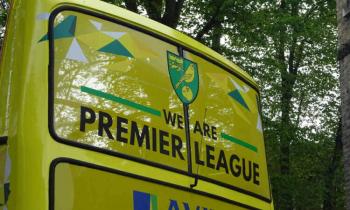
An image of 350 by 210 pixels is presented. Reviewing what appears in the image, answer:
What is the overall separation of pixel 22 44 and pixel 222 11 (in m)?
11.5

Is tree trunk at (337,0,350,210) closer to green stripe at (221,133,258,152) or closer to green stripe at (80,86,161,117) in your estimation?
green stripe at (221,133,258,152)

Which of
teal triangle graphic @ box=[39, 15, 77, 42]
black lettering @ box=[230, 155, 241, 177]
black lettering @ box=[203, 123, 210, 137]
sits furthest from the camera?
black lettering @ box=[230, 155, 241, 177]

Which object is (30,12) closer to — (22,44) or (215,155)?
(22,44)

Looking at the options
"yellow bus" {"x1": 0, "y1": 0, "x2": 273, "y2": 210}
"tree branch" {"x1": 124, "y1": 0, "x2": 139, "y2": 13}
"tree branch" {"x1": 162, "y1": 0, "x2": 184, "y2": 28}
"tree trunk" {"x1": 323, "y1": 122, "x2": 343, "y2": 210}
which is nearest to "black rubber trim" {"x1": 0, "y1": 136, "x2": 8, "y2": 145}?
"yellow bus" {"x1": 0, "y1": 0, "x2": 273, "y2": 210}

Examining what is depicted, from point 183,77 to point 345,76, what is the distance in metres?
6.03

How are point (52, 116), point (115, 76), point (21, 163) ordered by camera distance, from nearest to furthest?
1. point (21, 163)
2. point (52, 116)
3. point (115, 76)

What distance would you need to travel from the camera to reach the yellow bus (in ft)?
10.2

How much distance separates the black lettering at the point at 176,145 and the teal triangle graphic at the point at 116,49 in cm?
62

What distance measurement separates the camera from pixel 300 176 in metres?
21.5

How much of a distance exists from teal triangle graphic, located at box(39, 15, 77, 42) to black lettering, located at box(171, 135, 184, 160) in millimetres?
969

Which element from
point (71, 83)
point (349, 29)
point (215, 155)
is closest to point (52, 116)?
point (71, 83)

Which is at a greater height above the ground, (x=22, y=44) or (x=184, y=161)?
(x=22, y=44)

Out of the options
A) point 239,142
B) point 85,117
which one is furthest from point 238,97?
point 85,117

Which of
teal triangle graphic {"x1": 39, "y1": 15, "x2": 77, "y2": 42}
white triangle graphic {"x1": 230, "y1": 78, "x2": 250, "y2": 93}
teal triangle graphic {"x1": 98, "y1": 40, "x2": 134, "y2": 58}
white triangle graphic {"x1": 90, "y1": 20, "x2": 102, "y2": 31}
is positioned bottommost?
white triangle graphic {"x1": 230, "y1": 78, "x2": 250, "y2": 93}
